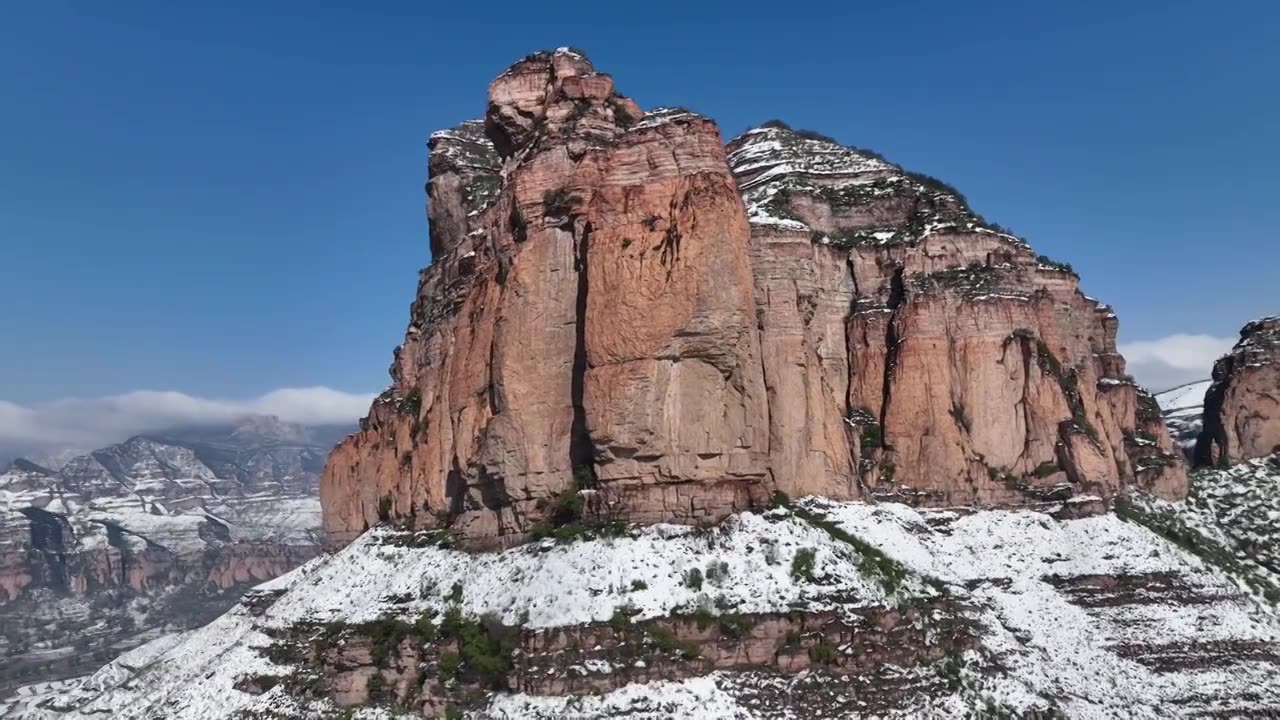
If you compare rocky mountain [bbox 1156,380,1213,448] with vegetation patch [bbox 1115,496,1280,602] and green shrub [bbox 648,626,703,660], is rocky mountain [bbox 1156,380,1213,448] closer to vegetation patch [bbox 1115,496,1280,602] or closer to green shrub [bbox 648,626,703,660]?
vegetation patch [bbox 1115,496,1280,602]

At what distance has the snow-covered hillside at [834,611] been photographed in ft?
118

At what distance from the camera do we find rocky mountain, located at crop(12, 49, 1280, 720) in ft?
123

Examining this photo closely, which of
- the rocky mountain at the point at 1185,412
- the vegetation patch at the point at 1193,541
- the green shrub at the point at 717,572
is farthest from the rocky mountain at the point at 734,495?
the rocky mountain at the point at 1185,412

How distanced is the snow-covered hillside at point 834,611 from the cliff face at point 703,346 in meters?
2.42

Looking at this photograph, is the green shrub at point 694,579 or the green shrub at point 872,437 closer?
the green shrub at point 694,579

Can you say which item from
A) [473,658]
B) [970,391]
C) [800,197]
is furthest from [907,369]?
[473,658]

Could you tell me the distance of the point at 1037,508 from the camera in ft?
181

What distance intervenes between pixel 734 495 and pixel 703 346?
7.08 m

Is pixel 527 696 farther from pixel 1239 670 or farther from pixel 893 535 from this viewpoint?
pixel 1239 670

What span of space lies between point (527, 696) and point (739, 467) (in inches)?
549

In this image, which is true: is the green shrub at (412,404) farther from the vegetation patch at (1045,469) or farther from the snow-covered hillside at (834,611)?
the vegetation patch at (1045,469)

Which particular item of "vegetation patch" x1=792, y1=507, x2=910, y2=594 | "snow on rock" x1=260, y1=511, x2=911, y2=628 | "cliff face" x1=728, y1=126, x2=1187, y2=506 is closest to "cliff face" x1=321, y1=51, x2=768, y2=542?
"snow on rock" x1=260, y1=511, x2=911, y2=628

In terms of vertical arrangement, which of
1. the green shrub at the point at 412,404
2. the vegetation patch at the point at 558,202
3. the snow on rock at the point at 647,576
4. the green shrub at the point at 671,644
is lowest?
the green shrub at the point at 671,644

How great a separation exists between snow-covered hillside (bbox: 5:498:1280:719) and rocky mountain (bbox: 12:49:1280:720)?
0.16 meters
